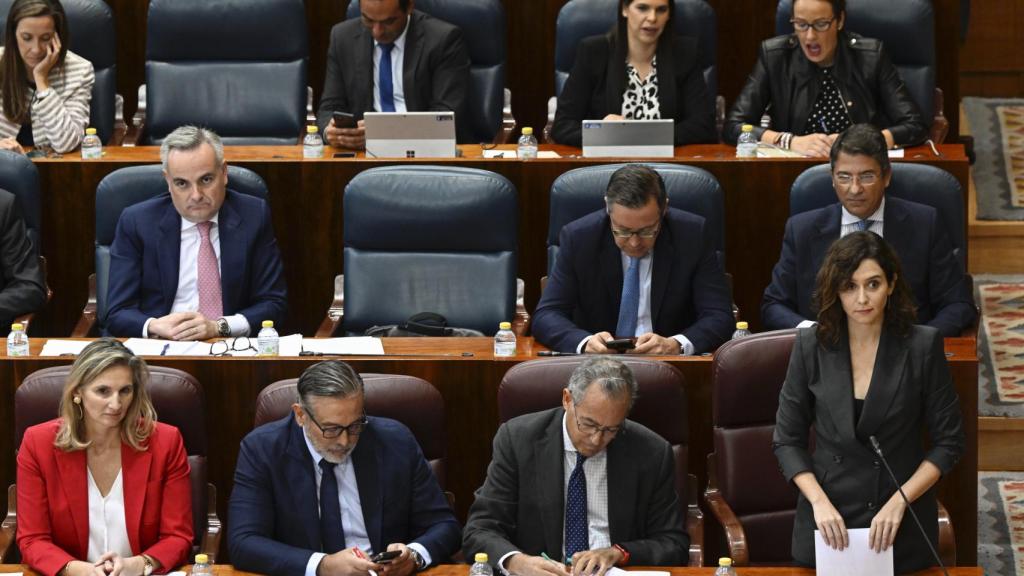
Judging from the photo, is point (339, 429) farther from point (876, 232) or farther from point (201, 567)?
point (876, 232)

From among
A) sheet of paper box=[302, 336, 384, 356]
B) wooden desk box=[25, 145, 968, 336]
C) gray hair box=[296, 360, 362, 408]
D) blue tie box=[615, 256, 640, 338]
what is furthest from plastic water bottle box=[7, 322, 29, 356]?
blue tie box=[615, 256, 640, 338]

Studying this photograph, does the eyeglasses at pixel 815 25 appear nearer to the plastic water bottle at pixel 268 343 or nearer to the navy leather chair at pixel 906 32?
the navy leather chair at pixel 906 32

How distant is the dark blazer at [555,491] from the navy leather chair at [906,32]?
1.88m

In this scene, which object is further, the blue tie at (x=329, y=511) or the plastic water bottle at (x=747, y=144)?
the plastic water bottle at (x=747, y=144)

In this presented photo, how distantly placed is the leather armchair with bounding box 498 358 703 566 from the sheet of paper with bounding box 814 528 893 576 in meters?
0.35

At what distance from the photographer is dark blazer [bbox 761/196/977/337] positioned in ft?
11.9

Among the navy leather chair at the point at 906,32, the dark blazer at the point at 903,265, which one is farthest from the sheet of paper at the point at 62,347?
the navy leather chair at the point at 906,32

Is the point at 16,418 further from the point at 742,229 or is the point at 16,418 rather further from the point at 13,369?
the point at 742,229

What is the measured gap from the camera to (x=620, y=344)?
11.3 feet

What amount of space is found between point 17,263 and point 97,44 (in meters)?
1.00

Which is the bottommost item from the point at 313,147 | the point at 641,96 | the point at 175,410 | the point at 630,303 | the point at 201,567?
the point at 201,567

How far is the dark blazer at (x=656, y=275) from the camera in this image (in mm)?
3691

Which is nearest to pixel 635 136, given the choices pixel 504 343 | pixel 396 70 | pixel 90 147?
pixel 396 70

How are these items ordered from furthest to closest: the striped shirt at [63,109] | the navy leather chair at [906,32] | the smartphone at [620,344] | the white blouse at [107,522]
A: 1. the navy leather chair at [906,32]
2. the striped shirt at [63,109]
3. the smartphone at [620,344]
4. the white blouse at [107,522]
